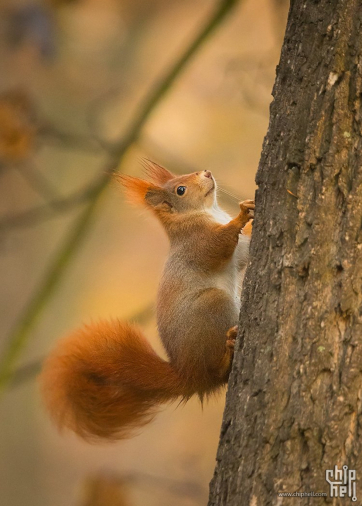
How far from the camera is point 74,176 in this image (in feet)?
25.4

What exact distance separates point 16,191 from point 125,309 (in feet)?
4.99

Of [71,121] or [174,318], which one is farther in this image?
[71,121]

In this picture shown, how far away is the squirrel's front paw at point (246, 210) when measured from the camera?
8.51 feet

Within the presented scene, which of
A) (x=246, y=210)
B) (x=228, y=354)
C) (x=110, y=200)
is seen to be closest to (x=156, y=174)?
(x=246, y=210)

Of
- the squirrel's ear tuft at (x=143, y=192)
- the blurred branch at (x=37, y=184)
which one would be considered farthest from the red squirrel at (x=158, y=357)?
the blurred branch at (x=37, y=184)

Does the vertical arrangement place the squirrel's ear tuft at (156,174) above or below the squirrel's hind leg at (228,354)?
above

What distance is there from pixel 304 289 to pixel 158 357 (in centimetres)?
98

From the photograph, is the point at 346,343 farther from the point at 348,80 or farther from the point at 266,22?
the point at 266,22

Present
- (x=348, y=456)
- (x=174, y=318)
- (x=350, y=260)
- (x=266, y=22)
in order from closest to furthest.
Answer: (x=348, y=456), (x=350, y=260), (x=174, y=318), (x=266, y=22)

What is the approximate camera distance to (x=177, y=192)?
320 centimetres

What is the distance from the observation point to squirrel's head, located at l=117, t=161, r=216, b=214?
3.14 m

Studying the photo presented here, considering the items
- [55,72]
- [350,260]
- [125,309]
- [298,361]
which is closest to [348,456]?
[298,361]
